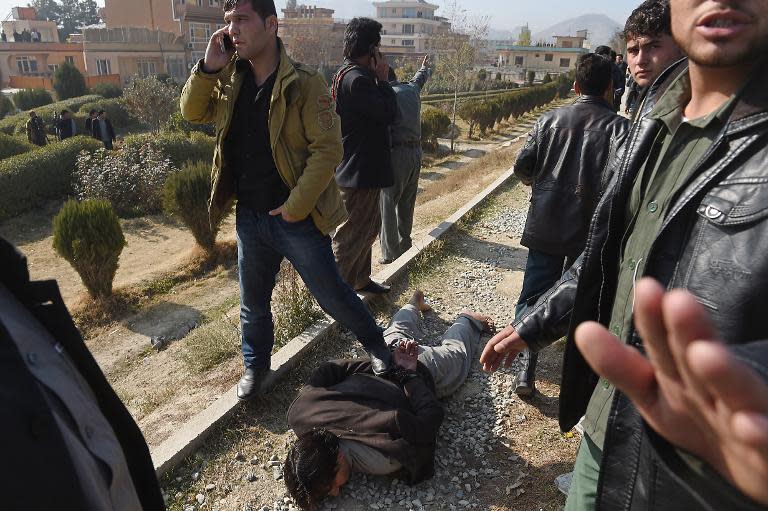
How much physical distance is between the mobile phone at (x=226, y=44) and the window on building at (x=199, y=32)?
4375 centimetres

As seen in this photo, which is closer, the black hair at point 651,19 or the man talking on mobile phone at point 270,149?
the man talking on mobile phone at point 270,149

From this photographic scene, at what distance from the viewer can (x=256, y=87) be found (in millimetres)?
2732

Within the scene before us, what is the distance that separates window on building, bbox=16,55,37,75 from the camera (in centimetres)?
4062

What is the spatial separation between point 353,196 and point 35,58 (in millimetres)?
47859

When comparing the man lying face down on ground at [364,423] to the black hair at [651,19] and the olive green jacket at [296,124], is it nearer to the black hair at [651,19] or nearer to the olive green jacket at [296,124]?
the olive green jacket at [296,124]

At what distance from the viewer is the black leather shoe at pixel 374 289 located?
174 inches

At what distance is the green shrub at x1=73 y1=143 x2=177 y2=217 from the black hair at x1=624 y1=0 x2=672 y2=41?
978cm

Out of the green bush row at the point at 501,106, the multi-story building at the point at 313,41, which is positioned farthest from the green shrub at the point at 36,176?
the multi-story building at the point at 313,41

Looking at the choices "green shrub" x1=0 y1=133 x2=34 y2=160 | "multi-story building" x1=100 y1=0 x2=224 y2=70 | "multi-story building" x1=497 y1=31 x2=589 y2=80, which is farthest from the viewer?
"multi-story building" x1=497 y1=31 x2=589 y2=80

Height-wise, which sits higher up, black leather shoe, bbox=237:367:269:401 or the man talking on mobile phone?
the man talking on mobile phone

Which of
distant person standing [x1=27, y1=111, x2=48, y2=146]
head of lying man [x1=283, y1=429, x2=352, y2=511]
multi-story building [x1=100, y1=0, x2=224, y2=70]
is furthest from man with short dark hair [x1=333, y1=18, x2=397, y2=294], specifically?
multi-story building [x1=100, y1=0, x2=224, y2=70]

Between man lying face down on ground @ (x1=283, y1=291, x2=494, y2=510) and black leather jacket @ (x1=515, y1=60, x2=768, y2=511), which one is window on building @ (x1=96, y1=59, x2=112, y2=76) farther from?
black leather jacket @ (x1=515, y1=60, x2=768, y2=511)

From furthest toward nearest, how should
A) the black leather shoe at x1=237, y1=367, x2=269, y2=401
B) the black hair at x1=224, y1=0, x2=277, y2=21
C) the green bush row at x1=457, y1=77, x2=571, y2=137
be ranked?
the green bush row at x1=457, y1=77, x2=571, y2=137
the black leather shoe at x1=237, y1=367, x2=269, y2=401
the black hair at x1=224, y1=0, x2=277, y2=21

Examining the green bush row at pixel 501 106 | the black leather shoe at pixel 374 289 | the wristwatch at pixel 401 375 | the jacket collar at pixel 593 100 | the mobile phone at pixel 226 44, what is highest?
the mobile phone at pixel 226 44
